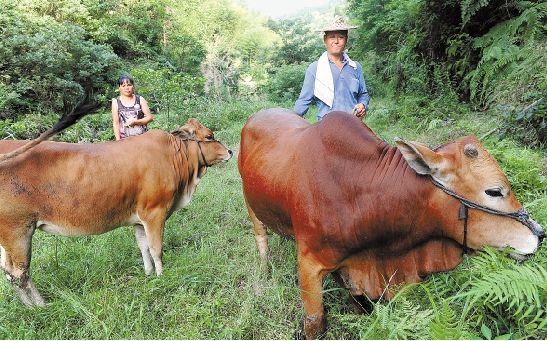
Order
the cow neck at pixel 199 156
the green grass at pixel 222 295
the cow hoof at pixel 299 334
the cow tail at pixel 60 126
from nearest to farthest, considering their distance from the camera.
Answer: the green grass at pixel 222 295, the cow hoof at pixel 299 334, the cow tail at pixel 60 126, the cow neck at pixel 199 156

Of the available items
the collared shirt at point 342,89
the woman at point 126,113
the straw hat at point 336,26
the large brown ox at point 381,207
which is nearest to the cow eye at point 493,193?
the large brown ox at point 381,207

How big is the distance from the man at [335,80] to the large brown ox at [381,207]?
3.60 feet

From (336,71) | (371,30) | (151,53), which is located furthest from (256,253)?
(151,53)

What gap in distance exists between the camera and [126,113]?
496cm

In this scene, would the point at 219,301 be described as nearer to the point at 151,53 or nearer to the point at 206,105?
the point at 206,105

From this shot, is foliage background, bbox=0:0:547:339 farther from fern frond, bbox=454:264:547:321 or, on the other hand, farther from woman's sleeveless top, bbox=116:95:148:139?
woman's sleeveless top, bbox=116:95:148:139

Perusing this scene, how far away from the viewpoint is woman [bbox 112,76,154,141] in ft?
16.2

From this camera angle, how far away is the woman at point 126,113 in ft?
16.2

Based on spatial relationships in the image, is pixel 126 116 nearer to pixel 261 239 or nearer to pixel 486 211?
pixel 261 239

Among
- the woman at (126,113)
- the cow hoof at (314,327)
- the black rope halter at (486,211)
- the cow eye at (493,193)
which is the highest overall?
the cow eye at (493,193)

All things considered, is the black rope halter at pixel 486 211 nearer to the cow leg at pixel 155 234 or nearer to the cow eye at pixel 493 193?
the cow eye at pixel 493 193

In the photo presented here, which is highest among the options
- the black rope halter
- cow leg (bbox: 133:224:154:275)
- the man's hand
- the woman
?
the man's hand

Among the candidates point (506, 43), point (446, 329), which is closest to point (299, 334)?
point (446, 329)

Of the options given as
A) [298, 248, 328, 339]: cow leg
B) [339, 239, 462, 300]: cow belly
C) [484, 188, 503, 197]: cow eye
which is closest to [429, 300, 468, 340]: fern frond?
[339, 239, 462, 300]: cow belly
